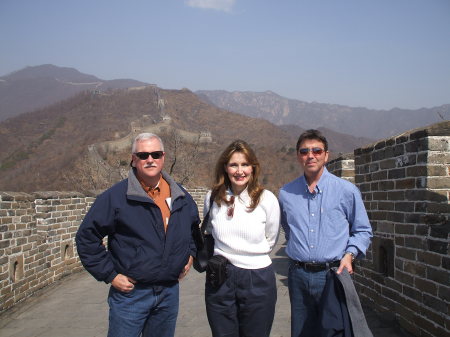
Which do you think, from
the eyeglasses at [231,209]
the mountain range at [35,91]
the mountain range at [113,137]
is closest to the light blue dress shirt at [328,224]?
the eyeglasses at [231,209]

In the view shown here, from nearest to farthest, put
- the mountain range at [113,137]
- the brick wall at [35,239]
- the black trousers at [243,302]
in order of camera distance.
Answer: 1. the black trousers at [243,302]
2. the brick wall at [35,239]
3. the mountain range at [113,137]

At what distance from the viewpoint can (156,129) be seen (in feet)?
176

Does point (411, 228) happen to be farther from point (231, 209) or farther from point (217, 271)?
point (217, 271)

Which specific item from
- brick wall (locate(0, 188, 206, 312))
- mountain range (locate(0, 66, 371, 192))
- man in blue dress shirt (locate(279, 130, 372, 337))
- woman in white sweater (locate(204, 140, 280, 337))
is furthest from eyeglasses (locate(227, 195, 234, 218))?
mountain range (locate(0, 66, 371, 192))

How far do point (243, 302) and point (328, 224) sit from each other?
0.73 metres

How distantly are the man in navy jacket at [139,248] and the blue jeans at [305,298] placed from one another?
2.45 ft

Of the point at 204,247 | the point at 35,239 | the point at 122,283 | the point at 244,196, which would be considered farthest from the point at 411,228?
the point at 35,239

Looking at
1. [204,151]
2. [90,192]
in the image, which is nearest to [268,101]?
[204,151]

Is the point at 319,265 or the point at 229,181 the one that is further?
the point at 229,181

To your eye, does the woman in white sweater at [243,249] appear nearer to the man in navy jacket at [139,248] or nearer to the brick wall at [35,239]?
the man in navy jacket at [139,248]

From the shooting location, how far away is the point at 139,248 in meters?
2.86

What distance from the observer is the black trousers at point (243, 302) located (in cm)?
290

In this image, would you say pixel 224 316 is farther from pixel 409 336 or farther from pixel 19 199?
pixel 19 199

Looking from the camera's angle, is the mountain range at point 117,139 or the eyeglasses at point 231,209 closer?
the eyeglasses at point 231,209
